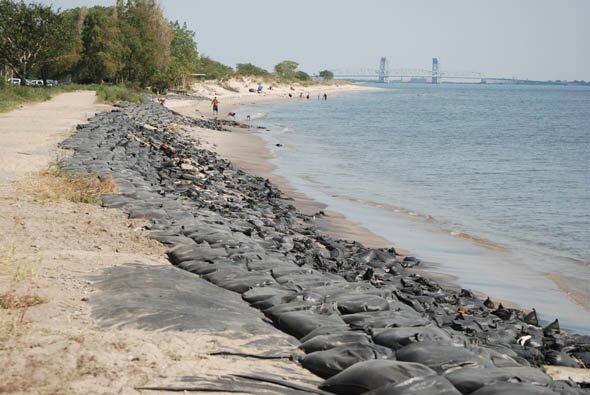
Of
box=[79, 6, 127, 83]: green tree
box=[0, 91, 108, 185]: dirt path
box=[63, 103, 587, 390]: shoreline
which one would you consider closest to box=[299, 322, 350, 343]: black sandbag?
box=[63, 103, 587, 390]: shoreline

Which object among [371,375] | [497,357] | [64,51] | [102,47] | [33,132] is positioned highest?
[102,47]

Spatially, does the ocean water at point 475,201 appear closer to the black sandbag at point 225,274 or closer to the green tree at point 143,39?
the black sandbag at point 225,274

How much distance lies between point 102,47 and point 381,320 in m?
52.5

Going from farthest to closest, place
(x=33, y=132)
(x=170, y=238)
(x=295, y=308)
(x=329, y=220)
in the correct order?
(x=33, y=132) → (x=329, y=220) → (x=170, y=238) → (x=295, y=308)

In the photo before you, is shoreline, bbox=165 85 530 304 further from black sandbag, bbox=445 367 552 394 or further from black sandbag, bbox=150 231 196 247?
black sandbag, bbox=445 367 552 394

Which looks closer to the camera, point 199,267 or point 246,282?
point 246,282

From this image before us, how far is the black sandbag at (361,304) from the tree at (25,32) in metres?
47.2

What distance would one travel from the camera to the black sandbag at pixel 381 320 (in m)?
5.54

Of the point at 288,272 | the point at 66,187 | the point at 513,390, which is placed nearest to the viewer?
the point at 513,390

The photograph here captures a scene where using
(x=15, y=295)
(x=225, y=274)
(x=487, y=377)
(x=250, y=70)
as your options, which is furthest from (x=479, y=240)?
(x=250, y=70)

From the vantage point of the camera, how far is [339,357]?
467 cm

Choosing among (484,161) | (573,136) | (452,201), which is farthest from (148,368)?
(573,136)

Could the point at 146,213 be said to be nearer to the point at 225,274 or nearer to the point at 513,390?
the point at 225,274

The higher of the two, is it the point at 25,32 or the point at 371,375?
the point at 25,32
